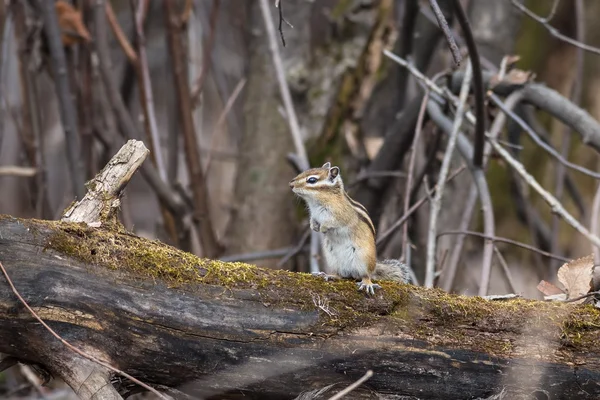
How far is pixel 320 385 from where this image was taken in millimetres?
2203

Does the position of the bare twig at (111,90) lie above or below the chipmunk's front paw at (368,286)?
above

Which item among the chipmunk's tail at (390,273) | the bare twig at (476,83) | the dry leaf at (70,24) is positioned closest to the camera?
the chipmunk's tail at (390,273)

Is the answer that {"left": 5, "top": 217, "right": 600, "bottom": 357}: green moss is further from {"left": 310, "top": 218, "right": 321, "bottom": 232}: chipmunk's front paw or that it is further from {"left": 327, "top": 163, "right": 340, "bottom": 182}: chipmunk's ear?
{"left": 327, "top": 163, "right": 340, "bottom": 182}: chipmunk's ear

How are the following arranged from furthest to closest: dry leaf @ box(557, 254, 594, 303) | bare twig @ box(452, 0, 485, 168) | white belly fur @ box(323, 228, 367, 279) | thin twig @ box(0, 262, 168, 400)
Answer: bare twig @ box(452, 0, 485, 168) → white belly fur @ box(323, 228, 367, 279) → dry leaf @ box(557, 254, 594, 303) → thin twig @ box(0, 262, 168, 400)

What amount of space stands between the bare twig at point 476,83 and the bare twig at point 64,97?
6.93 feet

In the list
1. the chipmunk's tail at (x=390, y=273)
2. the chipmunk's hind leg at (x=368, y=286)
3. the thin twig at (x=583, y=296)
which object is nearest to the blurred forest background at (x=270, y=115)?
the chipmunk's tail at (x=390, y=273)

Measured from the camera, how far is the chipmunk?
263 centimetres

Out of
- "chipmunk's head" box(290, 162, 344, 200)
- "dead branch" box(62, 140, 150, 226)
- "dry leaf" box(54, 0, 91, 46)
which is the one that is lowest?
"chipmunk's head" box(290, 162, 344, 200)

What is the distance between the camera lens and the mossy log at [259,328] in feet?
6.78

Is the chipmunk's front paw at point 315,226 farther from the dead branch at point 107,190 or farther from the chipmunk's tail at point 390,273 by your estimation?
the dead branch at point 107,190

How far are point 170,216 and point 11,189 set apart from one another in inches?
64.3

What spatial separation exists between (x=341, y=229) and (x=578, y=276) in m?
0.81

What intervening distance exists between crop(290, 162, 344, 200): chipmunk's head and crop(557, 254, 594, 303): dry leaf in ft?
2.78

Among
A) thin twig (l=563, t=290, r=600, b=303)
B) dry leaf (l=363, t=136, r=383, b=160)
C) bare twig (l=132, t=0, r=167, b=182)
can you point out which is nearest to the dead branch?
thin twig (l=563, t=290, r=600, b=303)
